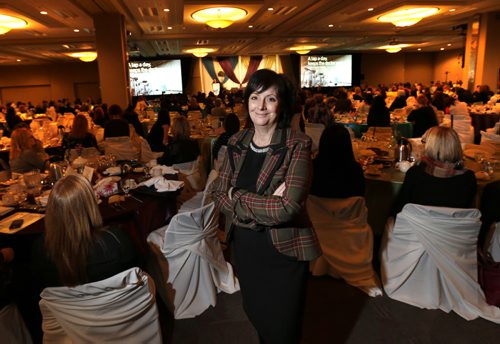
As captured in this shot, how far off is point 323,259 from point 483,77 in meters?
11.5

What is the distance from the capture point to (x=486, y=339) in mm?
2510

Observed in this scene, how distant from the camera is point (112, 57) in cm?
969

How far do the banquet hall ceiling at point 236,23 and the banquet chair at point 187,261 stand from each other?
664cm

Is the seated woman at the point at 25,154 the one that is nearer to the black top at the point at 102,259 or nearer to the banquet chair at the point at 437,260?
the black top at the point at 102,259

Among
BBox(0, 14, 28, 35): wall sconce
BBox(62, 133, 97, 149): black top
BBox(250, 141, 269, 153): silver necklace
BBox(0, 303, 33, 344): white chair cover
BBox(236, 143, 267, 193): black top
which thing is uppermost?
BBox(0, 14, 28, 35): wall sconce

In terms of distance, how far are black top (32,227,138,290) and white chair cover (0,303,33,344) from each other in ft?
1.02

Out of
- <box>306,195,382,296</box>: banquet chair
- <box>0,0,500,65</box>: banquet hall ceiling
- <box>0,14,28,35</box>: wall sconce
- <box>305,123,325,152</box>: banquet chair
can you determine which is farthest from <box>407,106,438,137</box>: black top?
<box>0,14,28,35</box>: wall sconce

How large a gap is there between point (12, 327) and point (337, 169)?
2334 mm

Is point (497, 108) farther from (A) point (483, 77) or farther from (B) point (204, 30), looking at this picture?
(B) point (204, 30)

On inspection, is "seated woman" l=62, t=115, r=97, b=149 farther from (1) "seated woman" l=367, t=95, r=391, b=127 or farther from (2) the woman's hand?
(1) "seated woman" l=367, t=95, r=391, b=127

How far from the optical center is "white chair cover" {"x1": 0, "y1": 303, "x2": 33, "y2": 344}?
212 centimetres

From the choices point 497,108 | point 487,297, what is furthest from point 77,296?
point 497,108

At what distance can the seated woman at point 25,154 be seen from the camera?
4375 millimetres

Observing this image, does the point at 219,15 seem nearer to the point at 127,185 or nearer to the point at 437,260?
the point at 127,185
